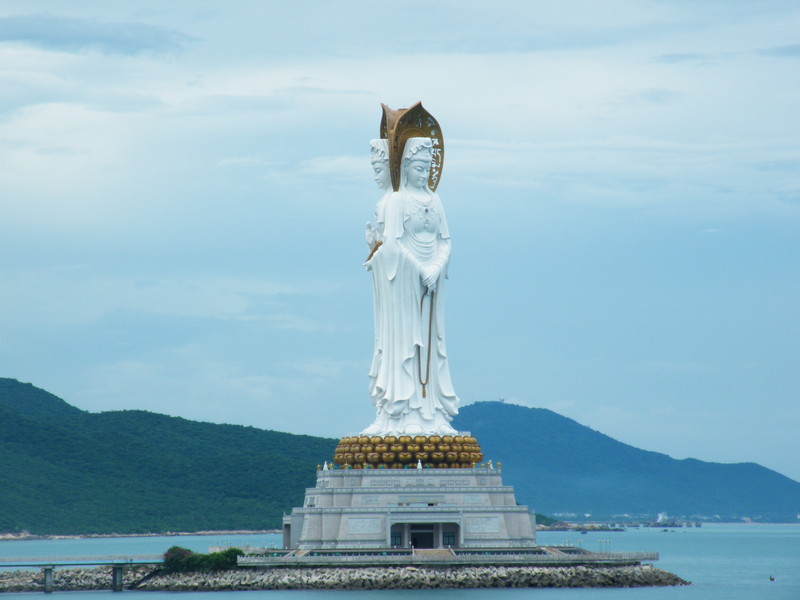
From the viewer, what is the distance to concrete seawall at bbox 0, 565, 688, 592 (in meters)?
39.0

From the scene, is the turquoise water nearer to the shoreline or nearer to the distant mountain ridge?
the shoreline

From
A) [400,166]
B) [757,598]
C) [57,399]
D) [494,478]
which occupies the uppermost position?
[57,399]

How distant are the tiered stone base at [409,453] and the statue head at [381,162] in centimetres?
674

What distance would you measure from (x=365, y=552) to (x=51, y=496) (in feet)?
150

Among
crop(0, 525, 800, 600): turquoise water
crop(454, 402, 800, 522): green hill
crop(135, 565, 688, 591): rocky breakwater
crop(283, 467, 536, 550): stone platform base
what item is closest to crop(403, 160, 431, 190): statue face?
crop(283, 467, 536, 550): stone platform base

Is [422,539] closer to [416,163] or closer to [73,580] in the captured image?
[416,163]

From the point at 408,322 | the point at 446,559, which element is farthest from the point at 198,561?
the point at 408,322

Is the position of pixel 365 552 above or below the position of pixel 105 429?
below

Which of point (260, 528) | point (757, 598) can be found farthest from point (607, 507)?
point (757, 598)

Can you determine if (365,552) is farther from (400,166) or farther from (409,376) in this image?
(400,166)

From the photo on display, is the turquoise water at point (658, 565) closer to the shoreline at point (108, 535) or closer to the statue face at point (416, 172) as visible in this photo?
the shoreline at point (108, 535)

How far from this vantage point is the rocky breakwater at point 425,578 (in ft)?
128

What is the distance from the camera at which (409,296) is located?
43.7m

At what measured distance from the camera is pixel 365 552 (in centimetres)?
4062
